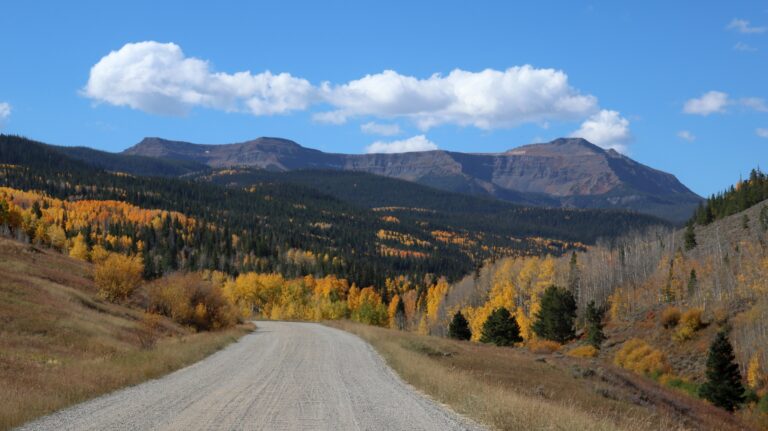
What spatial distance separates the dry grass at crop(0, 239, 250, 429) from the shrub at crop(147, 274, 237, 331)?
3.64 metres

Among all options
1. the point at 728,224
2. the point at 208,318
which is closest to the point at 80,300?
the point at 208,318

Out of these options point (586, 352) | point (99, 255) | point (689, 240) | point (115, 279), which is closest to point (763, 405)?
point (586, 352)

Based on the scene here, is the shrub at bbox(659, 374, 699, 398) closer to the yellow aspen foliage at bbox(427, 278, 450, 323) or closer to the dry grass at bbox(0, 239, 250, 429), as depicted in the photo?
the dry grass at bbox(0, 239, 250, 429)

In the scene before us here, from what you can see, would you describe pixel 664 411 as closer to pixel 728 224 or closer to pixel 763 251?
pixel 763 251

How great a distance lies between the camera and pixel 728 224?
6161 inches

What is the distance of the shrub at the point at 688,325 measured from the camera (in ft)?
296

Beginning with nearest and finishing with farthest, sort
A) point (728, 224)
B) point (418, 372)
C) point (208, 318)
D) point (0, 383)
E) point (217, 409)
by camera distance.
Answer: point (217, 409)
point (0, 383)
point (418, 372)
point (208, 318)
point (728, 224)

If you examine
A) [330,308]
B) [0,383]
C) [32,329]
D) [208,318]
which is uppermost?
[0,383]

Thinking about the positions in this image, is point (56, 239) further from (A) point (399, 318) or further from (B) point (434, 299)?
(B) point (434, 299)

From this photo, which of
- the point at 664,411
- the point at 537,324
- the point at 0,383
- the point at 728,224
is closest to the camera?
the point at 0,383

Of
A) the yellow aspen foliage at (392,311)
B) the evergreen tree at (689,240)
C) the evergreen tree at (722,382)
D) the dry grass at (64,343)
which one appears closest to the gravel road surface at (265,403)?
the dry grass at (64,343)

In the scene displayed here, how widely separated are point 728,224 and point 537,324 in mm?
79935

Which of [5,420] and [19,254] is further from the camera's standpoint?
[19,254]

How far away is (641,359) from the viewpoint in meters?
85.4
